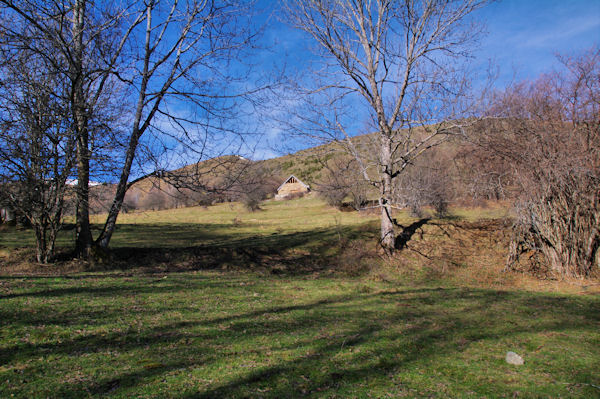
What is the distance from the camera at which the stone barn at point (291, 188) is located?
6297 cm

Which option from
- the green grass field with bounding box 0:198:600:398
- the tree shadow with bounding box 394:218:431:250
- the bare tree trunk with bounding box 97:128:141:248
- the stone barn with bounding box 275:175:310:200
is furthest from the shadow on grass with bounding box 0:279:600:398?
the stone barn with bounding box 275:175:310:200

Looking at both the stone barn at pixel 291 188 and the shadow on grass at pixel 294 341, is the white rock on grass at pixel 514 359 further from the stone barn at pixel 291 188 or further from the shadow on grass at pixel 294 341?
the stone barn at pixel 291 188

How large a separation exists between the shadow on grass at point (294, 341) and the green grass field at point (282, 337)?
0.07ft

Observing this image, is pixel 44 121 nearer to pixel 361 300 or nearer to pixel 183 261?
pixel 183 261

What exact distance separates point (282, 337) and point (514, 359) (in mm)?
2774

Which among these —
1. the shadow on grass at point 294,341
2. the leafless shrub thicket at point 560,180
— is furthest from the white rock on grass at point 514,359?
the leafless shrub thicket at point 560,180

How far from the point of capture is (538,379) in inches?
151

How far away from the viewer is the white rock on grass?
423cm

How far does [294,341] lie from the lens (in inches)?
183

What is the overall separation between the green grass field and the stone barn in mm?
52748

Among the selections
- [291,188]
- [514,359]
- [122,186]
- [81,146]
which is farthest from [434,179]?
[291,188]

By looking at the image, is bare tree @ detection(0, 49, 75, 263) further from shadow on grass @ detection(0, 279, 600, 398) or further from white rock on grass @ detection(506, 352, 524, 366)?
white rock on grass @ detection(506, 352, 524, 366)

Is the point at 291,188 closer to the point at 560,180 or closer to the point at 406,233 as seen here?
the point at 406,233

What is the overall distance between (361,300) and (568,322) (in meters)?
3.64
